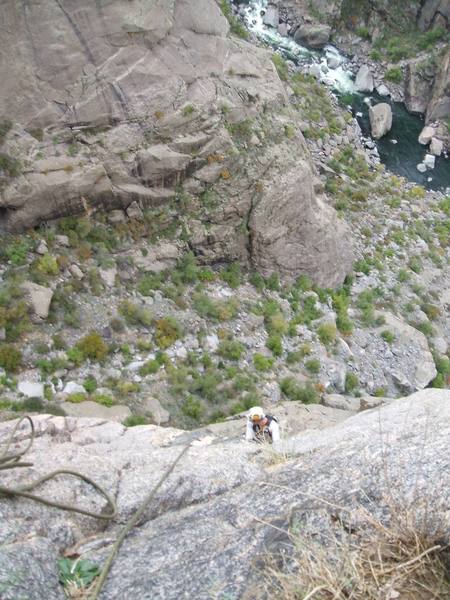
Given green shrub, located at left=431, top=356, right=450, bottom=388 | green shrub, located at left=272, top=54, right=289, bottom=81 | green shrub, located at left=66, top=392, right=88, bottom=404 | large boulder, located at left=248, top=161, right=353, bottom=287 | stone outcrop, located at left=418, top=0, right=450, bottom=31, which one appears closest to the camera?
green shrub, located at left=66, top=392, right=88, bottom=404

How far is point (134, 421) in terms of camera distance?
11562 mm

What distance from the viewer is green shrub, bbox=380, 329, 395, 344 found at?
1784cm

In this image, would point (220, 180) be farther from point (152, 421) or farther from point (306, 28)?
point (306, 28)

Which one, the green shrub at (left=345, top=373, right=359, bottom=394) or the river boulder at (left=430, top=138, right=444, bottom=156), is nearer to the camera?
the green shrub at (left=345, top=373, right=359, bottom=394)

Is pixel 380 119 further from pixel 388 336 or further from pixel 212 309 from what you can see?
pixel 212 309

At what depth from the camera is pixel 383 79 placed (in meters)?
37.8

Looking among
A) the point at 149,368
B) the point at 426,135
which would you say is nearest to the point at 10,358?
the point at 149,368

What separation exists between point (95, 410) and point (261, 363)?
500 centimetres

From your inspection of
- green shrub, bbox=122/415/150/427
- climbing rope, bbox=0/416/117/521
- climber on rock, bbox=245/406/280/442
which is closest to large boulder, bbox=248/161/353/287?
green shrub, bbox=122/415/150/427

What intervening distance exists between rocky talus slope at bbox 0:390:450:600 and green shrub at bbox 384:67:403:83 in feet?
120

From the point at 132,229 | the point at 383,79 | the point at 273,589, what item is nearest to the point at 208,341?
the point at 132,229

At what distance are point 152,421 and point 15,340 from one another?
361cm

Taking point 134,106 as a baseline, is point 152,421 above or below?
below

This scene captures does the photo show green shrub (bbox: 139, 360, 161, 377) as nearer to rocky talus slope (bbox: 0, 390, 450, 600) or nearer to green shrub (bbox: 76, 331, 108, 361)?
green shrub (bbox: 76, 331, 108, 361)
